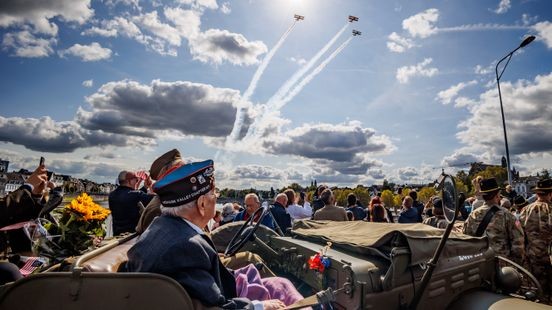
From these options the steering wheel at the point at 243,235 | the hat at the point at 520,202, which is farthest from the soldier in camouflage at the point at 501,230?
the hat at the point at 520,202

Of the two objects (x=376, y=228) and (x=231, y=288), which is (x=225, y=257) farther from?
(x=376, y=228)

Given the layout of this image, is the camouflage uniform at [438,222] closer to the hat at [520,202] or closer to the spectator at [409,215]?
the spectator at [409,215]

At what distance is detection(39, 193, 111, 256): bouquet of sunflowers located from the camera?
3.76m

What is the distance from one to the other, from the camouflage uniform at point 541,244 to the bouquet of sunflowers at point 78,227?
6.85 metres

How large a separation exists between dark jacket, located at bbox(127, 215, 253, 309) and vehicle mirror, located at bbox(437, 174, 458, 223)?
1582 millimetres

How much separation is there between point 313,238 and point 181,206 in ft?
5.90

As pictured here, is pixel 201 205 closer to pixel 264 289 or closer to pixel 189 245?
pixel 189 245

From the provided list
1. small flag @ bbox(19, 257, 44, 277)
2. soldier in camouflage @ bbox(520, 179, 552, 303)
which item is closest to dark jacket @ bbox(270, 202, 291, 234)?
small flag @ bbox(19, 257, 44, 277)

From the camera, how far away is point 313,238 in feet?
12.2

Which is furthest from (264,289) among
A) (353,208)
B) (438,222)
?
(353,208)

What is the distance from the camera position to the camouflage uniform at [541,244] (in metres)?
5.55

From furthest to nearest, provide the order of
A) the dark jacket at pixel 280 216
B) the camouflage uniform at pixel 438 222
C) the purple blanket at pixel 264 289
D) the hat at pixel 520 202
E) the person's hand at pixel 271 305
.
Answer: the hat at pixel 520 202 < the camouflage uniform at pixel 438 222 < the dark jacket at pixel 280 216 < the purple blanket at pixel 264 289 < the person's hand at pixel 271 305

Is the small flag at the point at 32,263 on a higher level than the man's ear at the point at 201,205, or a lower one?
lower

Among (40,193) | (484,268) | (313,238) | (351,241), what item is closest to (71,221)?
(40,193)
